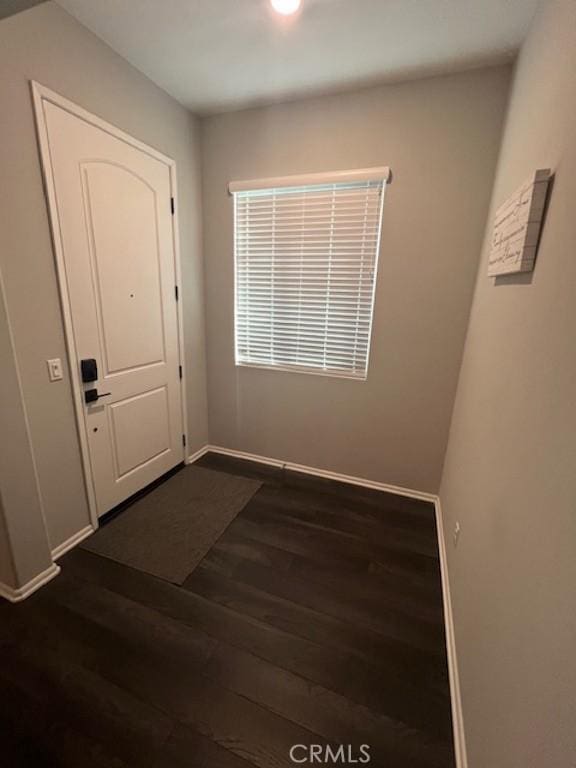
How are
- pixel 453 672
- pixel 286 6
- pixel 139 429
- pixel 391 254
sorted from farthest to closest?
pixel 139 429, pixel 391 254, pixel 286 6, pixel 453 672

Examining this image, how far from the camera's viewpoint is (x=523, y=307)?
43.9 inches

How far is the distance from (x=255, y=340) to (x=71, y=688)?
87.4 inches

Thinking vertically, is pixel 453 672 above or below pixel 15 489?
below

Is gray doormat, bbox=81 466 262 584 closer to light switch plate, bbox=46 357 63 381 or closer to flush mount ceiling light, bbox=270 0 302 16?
light switch plate, bbox=46 357 63 381

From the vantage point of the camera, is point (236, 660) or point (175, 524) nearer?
point (236, 660)

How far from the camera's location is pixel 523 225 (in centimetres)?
110

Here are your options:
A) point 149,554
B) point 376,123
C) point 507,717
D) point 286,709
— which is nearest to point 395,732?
point 286,709

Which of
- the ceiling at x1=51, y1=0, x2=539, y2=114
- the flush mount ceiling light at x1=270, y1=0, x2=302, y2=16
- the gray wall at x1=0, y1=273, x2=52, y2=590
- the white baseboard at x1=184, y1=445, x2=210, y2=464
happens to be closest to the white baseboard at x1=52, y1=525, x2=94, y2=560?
the gray wall at x1=0, y1=273, x2=52, y2=590

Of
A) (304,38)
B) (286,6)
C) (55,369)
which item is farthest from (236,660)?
(304,38)

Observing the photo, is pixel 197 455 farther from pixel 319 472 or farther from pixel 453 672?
pixel 453 672

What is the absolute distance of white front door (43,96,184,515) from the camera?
1.68m

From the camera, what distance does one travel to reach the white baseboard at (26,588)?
5.04ft

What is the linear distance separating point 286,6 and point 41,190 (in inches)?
55.8

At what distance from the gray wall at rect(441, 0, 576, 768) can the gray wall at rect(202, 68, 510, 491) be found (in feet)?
1.31
